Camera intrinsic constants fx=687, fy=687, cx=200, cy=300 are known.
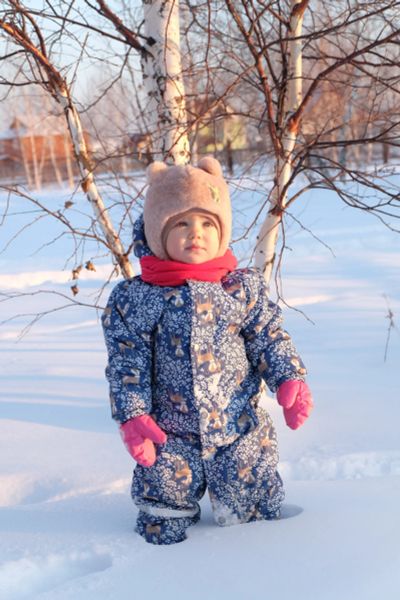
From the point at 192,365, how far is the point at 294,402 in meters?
0.32

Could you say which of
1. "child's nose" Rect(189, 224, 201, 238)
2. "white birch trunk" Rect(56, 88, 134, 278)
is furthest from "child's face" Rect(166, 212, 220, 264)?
"white birch trunk" Rect(56, 88, 134, 278)

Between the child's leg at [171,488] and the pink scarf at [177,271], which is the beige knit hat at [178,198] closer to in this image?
the pink scarf at [177,271]

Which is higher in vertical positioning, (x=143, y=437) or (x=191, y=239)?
(x=191, y=239)

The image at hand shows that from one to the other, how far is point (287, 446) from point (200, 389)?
1232 mm

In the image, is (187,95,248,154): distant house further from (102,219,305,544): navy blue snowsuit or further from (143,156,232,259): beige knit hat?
(102,219,305,544): navy blue snowsuit

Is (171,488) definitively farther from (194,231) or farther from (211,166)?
(211,166)

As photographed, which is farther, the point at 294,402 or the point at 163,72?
the point at 163,72

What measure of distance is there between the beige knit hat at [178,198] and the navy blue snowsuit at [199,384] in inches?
4.0

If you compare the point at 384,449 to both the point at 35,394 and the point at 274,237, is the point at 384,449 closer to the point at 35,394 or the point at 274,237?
the point at 274,237

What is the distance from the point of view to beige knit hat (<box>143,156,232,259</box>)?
196 centimetres

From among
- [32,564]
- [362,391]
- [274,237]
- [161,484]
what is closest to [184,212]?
[161,484]

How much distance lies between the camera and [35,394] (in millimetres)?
4047

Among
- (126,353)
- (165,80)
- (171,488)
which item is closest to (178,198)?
(126,353)

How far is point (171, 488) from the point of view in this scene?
6.70 ft
